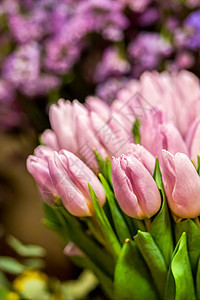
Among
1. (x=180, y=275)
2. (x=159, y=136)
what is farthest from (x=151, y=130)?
(x=180, y=275)

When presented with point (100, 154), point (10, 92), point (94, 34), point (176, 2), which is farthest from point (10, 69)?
point (100, 154)

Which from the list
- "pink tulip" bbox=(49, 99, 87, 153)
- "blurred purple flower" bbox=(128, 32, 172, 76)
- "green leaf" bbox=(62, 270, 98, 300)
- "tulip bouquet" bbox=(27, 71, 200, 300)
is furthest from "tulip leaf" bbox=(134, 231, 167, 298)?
"blurred purple flower" bbox=(128, 32, 172, 76)

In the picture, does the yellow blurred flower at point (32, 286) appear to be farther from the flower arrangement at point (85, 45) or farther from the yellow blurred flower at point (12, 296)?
the flower arrangement at point (85, 45)

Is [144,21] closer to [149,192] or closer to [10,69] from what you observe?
[10,69]

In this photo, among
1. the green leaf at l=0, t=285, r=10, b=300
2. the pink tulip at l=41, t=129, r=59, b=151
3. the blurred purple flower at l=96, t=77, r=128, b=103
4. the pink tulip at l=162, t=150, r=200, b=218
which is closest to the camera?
the pink tulip at l=162, t=150, r=200, b=218

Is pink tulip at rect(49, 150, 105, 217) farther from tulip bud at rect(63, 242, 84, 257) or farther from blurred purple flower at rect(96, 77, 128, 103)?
blurred purple flower at rect(96, 77, 128, 103)

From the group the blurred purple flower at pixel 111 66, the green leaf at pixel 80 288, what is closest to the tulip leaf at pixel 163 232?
the green leaf at pixel 80 288

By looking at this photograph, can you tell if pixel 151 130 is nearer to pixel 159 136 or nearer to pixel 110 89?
pixel 159 136

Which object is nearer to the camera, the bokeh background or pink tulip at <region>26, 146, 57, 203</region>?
pink tulip at <region>26, 146, 57, 203</region>
